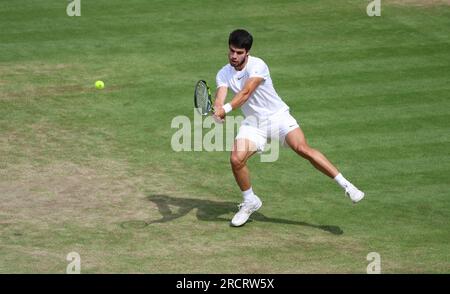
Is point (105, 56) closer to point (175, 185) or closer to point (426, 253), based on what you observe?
point (175, 185)

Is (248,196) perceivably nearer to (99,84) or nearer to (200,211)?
(200,211)

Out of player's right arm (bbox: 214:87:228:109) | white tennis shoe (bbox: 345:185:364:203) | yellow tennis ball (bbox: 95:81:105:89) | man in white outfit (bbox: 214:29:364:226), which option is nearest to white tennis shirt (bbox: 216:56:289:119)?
man in white outfit (bbox: 214:29:364:226)


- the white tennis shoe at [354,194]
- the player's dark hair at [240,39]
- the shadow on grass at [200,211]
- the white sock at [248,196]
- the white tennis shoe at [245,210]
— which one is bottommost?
the shadow on grass at [200,211]

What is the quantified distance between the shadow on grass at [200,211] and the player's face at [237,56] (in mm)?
2195

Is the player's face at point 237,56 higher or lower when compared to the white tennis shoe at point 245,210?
higher

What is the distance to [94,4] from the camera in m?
22.1

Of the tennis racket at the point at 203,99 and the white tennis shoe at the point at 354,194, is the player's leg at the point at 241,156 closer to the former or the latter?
the tennis racket at the point at 203,99

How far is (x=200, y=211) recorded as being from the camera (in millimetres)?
13547

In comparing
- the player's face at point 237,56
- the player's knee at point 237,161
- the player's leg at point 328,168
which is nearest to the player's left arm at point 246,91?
the player's face at point 237,56

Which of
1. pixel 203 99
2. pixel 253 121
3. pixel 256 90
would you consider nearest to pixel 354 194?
pixel 253 121

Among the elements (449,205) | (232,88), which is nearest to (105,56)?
(232,88)

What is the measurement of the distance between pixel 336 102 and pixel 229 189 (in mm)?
3883

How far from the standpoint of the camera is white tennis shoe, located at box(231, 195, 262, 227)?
12938 millimetres

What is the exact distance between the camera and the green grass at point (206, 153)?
1218 cm
